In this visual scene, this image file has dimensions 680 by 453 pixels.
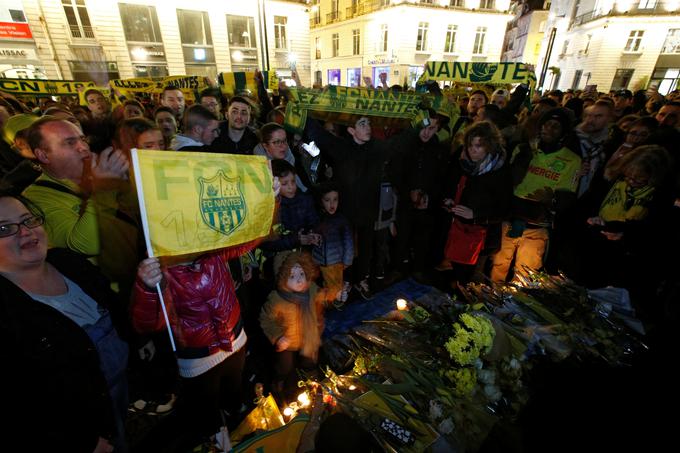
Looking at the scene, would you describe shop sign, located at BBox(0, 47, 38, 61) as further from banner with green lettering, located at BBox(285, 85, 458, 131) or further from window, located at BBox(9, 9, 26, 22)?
banner with green lettering, located at BBox(285, 85, 458, 131)

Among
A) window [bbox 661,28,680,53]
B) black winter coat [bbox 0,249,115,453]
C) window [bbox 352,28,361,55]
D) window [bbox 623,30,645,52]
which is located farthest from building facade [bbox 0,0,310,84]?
window [bbox 661,28,680,53]

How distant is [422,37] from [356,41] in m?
8.30

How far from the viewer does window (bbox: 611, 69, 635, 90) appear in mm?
30256

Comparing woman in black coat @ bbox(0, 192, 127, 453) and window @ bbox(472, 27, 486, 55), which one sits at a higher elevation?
window @ bbox(472, 27, 486, 55)

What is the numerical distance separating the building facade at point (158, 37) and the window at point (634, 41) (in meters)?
31.2

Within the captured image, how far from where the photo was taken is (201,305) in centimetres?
222

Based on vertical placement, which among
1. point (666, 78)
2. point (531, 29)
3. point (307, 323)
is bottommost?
point (307, 323)

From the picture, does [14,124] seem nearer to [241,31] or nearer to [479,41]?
[241,31]

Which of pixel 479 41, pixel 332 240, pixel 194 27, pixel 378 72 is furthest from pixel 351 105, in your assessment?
pixel 479 41

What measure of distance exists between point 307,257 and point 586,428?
2.31 m

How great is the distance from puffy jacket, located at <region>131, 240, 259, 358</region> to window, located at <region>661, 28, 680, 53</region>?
146 feet

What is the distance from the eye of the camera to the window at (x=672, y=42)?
28422 mm

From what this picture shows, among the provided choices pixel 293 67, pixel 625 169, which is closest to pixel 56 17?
pixel 293 67

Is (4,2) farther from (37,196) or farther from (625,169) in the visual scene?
(625,169)
